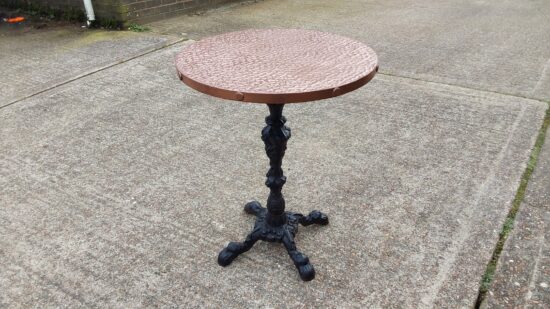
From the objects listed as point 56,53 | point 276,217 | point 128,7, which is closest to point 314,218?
point 276,217

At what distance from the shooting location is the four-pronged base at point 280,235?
2.19m

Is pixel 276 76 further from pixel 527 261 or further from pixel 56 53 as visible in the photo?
pixel 56 53

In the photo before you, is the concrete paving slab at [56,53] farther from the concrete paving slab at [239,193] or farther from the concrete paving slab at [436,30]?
the concrete paving slab at [436,30]

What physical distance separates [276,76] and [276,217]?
77 centimetres

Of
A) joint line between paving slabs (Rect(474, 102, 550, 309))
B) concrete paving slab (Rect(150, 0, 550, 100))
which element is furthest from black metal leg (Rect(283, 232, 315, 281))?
concrete paving slab (Rect(150, 0, 550, 100))

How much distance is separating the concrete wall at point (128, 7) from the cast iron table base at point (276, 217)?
4.40m

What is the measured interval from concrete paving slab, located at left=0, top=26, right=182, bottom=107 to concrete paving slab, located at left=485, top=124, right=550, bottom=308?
383 cm

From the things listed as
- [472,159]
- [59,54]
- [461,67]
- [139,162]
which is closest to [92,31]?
[59,54]

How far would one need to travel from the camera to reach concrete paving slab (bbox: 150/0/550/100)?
4730mm

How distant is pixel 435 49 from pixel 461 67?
74 centimetres

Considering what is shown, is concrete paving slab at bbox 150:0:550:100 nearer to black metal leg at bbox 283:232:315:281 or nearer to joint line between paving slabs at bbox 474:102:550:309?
joint line between paving slabs at bbox 474:102:550:309

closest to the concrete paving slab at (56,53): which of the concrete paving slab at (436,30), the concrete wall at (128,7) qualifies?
the concrete wall at (128,7)

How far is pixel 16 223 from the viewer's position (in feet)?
8.32

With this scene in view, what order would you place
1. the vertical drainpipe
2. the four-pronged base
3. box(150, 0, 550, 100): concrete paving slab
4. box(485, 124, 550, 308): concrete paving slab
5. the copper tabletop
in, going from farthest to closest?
the vertical drainpipe
box(150, 0, 550, 100): concrete paving slab
the four-pronged base
box(485, 124, 550, 308): concrete paving slab
the copper tabletop
